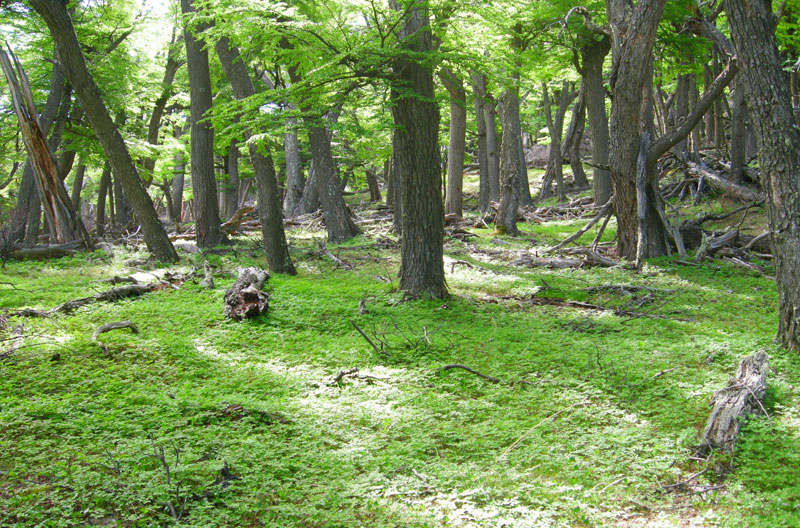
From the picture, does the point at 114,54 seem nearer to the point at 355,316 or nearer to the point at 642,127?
the point at 355,316

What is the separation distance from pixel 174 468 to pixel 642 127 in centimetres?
1015

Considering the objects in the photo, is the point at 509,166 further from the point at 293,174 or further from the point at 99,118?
the point at 293,174

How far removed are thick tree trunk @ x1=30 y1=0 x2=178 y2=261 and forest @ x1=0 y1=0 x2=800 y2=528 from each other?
0.18ft

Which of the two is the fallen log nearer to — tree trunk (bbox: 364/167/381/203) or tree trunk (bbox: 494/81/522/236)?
tree trunk (bbox: 494/81/522/236)

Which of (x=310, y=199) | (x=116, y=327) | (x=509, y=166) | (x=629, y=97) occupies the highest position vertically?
(x=629, y=97)

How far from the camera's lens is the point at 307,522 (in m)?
3.22

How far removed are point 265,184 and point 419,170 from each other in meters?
3.51

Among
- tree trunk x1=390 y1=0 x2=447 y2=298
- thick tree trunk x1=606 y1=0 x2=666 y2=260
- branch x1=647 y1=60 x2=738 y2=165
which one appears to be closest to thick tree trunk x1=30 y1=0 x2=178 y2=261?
tree trunk x1=390 y1=0 x2=447 y2=298

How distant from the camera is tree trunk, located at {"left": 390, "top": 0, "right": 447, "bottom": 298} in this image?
7.60 meters

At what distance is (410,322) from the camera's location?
23.7 feet

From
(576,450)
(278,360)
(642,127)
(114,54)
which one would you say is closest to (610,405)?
(576,450)

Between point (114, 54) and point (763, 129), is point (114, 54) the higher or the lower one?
the higher one

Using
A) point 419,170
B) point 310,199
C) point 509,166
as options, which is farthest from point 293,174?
point 419,170

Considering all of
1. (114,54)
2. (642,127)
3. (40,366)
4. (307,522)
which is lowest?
(307,522)
